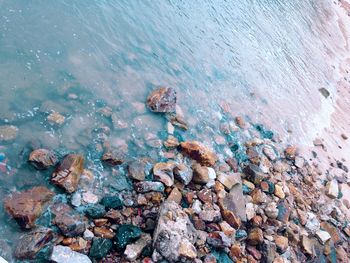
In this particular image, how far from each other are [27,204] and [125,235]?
166 cm

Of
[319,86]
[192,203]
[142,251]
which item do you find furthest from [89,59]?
[319,86]

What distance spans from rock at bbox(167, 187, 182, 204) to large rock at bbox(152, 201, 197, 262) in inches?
16.3

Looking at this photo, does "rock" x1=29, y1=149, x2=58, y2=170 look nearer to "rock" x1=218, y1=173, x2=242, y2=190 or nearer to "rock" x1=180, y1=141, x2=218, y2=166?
"rock" x1=180, y1=141, x2=218, y2=166

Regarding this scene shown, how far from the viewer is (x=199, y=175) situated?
23.8 feet

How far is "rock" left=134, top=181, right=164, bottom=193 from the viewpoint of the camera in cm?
647

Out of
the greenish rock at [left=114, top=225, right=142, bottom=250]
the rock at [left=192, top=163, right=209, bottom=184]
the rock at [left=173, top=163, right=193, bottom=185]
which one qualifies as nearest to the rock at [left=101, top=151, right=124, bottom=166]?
the rock at [left=173, top=163, right=193, bottom=185]

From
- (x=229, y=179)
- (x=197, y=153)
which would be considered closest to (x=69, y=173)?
(x=197, y=153)

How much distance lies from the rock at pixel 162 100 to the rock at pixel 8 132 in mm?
3307

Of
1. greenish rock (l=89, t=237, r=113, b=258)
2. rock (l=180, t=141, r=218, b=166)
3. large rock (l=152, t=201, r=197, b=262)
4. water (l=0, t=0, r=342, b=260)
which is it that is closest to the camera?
A: greenish rock (l=89, t=237, r=113, b=258)

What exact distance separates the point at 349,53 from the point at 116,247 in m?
22.9

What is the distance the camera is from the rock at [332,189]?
9.84 metres

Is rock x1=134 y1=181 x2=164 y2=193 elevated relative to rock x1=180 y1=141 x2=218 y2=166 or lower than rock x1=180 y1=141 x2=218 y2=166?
lower

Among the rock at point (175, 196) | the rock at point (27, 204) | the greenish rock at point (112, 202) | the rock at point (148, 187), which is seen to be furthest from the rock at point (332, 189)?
the rock at point (27, 204)

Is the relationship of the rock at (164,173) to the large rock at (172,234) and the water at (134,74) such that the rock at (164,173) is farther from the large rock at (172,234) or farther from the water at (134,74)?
the large rock at (172,234)
